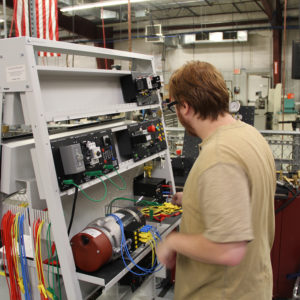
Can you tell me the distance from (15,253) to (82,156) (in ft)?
1.91

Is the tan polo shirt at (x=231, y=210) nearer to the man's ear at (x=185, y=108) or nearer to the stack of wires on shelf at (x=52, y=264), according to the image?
the man's ear at (x=185, y=108)

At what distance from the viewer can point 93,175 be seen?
1.54 meters

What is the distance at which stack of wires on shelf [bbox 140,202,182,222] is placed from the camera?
1984 mm

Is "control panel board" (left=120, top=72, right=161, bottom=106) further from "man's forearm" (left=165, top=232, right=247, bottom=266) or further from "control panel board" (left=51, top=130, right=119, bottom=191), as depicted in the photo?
"man's forearm" (left=165, top=232, right=247, bottom=266)

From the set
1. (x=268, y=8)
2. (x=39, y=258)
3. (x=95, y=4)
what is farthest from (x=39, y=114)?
(x=268, y=8)

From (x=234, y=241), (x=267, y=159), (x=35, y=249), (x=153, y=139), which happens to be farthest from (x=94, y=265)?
(x=153, y=139)

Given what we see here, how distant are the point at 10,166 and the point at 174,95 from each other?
79 centimetres

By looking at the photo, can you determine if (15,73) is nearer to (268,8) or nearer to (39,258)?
Answer: (39,258)

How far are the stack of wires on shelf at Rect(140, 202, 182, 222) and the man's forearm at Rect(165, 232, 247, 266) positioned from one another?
0.94 meters

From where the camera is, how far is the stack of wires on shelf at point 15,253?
60.7 inches

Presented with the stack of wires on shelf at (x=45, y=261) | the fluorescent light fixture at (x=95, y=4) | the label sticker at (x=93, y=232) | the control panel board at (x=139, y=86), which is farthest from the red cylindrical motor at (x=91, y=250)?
the fluorescent light fixture at (x=95, y=4)

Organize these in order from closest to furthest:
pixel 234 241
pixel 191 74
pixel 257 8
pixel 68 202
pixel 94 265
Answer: pixel 234 241 < pixel 191 74 < pixel 94 265 < pixel 68 202 < pixel 257 8

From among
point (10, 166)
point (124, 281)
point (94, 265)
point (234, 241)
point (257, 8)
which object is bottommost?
point (124, 281)

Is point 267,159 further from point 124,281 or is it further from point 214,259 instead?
point 124,281
